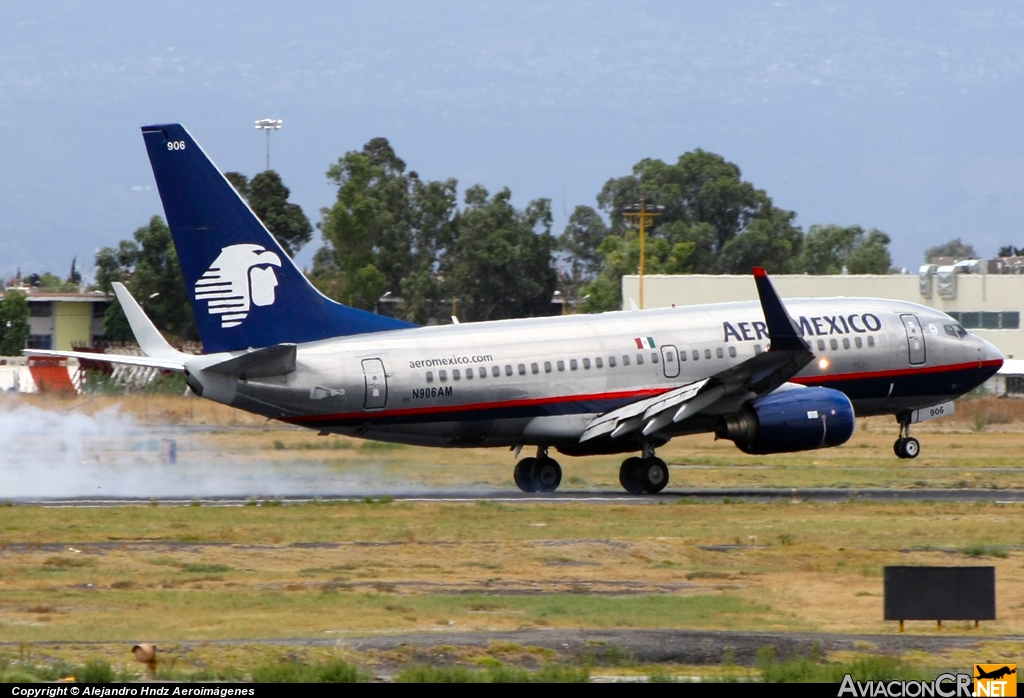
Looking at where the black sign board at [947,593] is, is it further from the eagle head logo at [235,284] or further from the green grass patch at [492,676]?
the eagle head logo at [235,284]

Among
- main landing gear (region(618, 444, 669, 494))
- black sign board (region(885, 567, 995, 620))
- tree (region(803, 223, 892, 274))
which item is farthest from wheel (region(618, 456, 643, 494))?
tree (region(803, 223, 892, 274))

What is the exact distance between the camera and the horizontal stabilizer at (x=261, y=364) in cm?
3247

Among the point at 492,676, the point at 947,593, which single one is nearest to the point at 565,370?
the point at 947,593

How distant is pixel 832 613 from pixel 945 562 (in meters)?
4.66

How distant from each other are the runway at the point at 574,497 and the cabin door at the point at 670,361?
296 cm

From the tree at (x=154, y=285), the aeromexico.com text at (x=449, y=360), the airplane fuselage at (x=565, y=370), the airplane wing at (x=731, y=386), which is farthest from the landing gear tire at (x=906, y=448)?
the tree at (x=154, y=285)

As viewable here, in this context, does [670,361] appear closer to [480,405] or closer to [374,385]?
[480,405]

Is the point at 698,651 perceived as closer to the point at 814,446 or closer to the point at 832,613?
the point at 832,613

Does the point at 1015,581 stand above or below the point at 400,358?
below

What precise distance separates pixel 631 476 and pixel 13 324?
79063mm

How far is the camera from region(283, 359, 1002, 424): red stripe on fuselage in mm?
33781

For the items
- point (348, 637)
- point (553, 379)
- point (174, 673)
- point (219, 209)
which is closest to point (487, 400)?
point (553, 379)

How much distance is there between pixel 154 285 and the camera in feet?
362

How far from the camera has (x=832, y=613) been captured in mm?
21328
